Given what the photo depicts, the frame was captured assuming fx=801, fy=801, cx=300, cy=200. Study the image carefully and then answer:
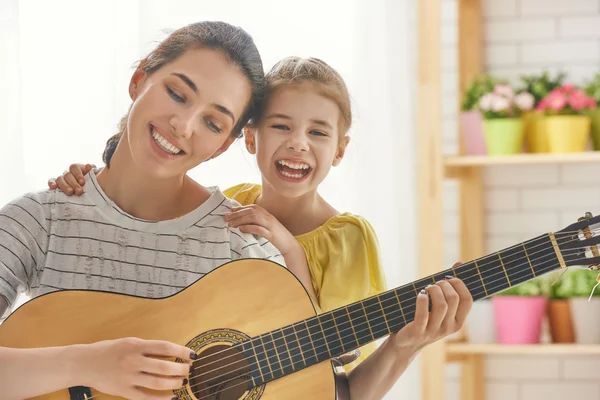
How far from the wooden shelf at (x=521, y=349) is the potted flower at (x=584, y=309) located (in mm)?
39

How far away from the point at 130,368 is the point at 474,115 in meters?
1.66

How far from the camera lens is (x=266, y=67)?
75.7 inches

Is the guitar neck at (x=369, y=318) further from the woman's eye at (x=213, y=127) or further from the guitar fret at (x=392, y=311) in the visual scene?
→ the woman's eye at (x=213, y=127)

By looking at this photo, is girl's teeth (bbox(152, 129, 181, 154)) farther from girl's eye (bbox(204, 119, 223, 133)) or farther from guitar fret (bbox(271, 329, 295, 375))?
guitar fret (bbox(271, 329, 295, 375))

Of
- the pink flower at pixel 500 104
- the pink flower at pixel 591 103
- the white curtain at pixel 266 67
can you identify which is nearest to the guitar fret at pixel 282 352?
the white curtain at pixel 266 67

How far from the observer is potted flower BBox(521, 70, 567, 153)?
241cm

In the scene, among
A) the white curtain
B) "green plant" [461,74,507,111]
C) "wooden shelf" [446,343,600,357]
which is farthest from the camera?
"green plant" [461,74,507,111]

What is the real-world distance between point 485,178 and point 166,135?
1708 millimetres

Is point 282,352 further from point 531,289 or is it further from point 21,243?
point 531,289

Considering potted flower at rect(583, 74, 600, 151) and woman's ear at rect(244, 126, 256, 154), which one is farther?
potted flower at rect(583, 74, 600, 151)

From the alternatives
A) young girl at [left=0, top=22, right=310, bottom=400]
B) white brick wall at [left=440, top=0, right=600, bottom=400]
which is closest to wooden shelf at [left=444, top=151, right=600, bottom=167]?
white brick wall at [left=440, top=0, right=600, bottom=400]

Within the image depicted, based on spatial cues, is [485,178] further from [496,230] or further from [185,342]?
[185,342]

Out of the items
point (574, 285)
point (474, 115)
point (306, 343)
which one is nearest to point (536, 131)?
point (474, 115)

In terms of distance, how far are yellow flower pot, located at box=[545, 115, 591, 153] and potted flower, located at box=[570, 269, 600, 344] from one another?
14.6 inches
